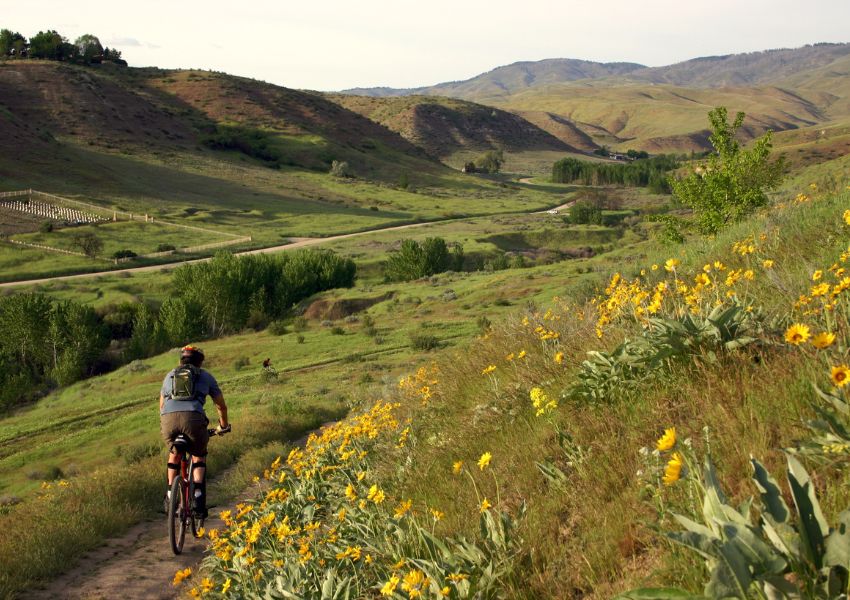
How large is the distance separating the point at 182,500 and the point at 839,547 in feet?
24.3

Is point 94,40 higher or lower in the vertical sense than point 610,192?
higher

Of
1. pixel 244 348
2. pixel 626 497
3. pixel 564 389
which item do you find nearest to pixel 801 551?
pixel 626 497

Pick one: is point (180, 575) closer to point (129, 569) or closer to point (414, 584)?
point (414, 584)

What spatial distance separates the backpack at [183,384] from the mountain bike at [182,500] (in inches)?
17.6

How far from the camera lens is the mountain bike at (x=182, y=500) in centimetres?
Answer: 793

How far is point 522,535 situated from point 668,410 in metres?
1.13

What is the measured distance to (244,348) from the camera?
33.0m

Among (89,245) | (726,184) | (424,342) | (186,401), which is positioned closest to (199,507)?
(186,401)

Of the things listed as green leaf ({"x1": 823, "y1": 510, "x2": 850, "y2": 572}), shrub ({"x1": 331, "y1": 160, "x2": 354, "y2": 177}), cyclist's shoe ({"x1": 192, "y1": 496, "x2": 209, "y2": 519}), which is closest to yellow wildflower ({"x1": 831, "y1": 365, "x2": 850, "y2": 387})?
green leaf ({"x1": 823, "y1": 510, "x2": 850, "y2": 572})

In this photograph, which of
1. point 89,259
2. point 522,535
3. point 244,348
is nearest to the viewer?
point 522,535

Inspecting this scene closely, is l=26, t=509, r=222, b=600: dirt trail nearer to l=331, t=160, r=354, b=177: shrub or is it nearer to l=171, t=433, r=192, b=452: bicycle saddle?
l=171, t=433, r=192, b=452: bicycle saddle

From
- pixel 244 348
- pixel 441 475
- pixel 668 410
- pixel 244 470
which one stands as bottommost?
pixel 244 348

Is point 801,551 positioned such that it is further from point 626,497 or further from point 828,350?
point 828,350

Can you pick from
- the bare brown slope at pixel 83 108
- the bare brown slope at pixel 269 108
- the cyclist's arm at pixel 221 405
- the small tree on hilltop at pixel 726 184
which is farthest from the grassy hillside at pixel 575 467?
the bare brown slope at pixel 269 108
